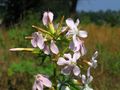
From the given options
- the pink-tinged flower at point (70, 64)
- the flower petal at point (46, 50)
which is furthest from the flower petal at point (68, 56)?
the flower petal at point (46, 50)

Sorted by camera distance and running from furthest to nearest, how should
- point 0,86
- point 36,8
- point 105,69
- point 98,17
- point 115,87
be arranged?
point 98,17 → point 36,8 → point 105,69 → point 0,86 → point 115,87

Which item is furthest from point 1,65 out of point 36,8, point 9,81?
point 36,8

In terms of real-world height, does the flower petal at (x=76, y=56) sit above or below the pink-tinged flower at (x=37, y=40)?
below

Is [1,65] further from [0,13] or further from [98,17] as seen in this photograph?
[98,17]

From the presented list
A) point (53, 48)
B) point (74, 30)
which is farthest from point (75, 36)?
point (53, 48)

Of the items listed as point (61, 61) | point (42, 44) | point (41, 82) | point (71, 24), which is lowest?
point (41, 82)

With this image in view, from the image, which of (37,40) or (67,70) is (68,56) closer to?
(67,70)

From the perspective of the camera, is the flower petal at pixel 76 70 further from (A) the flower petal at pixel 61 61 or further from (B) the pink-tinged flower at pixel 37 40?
(B) the pink-tinged flower at pixel 37 40
